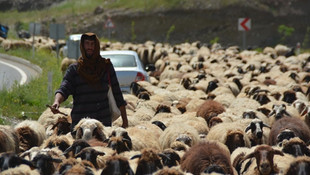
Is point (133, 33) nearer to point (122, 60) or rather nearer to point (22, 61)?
point (22, 61)

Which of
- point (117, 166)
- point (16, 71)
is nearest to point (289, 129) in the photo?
point (117, 166)

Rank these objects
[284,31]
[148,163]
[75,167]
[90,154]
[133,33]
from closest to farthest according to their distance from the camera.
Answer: [75,167], [148,163], [90,154], [284,31], [133,33]

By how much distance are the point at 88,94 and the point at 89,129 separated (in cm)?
49

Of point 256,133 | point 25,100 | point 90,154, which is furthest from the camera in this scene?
point 25,100

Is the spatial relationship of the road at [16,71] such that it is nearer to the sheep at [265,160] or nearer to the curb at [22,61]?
the curb at [22,61]

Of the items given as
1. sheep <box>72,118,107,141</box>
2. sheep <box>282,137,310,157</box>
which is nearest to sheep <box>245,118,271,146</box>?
sheep <box>282,137,310,157</box>

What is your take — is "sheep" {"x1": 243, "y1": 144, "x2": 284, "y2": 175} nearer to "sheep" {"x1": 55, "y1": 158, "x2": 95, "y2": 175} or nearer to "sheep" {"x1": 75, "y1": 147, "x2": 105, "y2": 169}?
"sheep" {"x1": 75, "y1": 147, "x2": 105, "y2": 169}

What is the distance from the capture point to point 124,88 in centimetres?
1767

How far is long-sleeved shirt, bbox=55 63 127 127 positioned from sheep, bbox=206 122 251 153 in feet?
8.01

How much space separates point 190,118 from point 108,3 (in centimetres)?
6442

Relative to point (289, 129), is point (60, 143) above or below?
above

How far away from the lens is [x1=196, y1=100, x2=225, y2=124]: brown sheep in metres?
13.4

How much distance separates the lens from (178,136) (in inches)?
404

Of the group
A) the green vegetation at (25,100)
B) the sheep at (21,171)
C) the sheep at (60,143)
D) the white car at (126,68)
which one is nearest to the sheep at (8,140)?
the sheep at (60,143)
